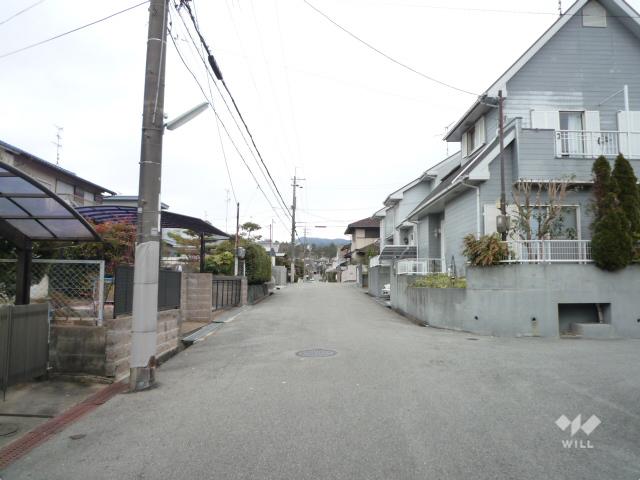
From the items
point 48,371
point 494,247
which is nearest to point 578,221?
point 494,247

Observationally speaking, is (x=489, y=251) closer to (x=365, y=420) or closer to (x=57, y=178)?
(x=365, y=420)

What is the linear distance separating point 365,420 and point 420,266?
1401cm

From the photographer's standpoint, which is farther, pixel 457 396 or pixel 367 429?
pixel 457 396

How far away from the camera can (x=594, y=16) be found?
52.4ft

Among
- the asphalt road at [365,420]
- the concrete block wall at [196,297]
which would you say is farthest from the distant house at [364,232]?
the asphalt road at [365,420]

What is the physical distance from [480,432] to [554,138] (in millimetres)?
11950

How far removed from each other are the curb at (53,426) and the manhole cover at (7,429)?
0.19 meters

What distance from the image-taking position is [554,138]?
13891 millimetres

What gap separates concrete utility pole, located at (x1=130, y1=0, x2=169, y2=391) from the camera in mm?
6625

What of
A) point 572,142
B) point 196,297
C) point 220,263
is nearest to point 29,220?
point 196,297

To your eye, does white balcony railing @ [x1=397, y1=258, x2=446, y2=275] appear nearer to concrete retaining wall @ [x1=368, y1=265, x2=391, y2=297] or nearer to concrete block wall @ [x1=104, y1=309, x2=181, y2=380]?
concrete retaining wall @ [x1=368, y1=265, x2=391, y2=297]

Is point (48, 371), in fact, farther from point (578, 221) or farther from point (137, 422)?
point (578, 221)

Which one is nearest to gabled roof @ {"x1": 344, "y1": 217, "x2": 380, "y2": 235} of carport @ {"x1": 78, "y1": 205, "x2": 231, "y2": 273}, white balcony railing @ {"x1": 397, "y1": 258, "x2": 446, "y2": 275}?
white balcony railing @ {"x1": 397, "y1": 258, "x2": 446, "y2": 275}

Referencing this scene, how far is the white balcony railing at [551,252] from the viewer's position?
456 inches
